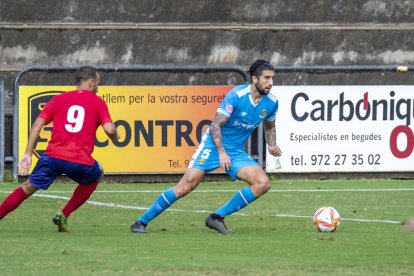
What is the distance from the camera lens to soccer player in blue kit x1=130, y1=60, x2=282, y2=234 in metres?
11.9

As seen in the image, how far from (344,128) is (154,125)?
303cm

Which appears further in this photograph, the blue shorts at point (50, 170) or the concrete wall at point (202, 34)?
the concrete wall at point (202, 34)

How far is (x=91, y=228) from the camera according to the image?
491 inches

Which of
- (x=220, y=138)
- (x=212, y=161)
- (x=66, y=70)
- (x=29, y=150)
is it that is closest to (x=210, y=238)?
(x=212, y=161)

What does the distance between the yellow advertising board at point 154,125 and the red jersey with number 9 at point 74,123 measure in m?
7.08

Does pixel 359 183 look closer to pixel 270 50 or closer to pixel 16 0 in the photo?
pixel 270 50

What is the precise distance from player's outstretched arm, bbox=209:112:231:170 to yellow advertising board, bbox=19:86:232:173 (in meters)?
7.07

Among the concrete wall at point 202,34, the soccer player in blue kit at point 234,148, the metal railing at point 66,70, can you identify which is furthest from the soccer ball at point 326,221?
the concrete wall at point 202,34

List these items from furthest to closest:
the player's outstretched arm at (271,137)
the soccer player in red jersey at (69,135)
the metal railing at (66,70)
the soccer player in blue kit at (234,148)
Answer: the metal railing at (66,70)
the player's outstretched arm at (271,137)
the soccer player in blue kit at (234,148)
the soccer player in red jersey at (69,135)

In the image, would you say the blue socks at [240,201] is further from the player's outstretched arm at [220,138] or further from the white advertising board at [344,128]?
the white advertising board at [344,128]

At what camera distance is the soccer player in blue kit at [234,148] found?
11852mm

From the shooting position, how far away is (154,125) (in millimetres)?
18969

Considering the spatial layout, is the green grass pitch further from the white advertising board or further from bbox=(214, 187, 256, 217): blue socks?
the white advertising board

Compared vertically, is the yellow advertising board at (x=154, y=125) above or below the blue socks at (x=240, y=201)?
above
